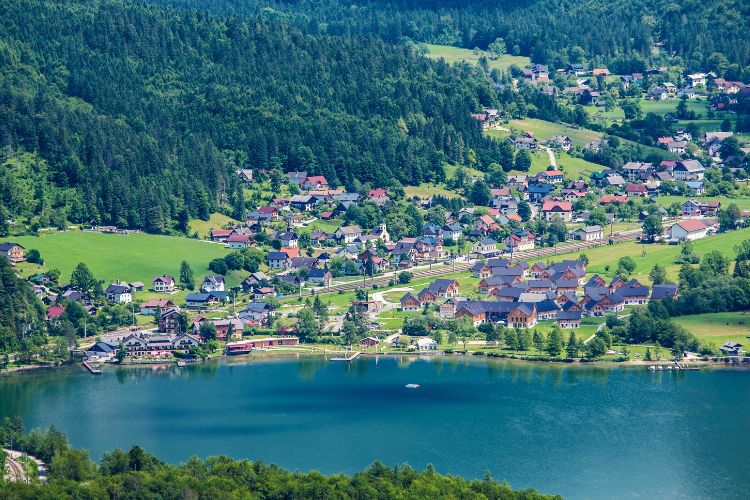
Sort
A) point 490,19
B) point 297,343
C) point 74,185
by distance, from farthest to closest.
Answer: point 490,19, point 74,185, point 297,343

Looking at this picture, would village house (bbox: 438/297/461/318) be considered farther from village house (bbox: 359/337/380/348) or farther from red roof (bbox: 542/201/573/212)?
red roof (bbox: 542/201/573/212)

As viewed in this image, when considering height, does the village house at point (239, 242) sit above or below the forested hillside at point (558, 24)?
below

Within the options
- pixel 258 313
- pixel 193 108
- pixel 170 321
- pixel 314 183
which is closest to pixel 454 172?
pixel 314 183

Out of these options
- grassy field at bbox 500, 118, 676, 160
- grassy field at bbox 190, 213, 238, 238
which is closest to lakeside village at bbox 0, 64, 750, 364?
grassy field at bbox 190, 213, 238, 238

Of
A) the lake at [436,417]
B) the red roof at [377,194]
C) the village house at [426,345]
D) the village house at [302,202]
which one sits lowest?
the lake at [436,417]

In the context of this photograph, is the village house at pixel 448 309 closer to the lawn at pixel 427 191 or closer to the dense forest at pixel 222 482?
the lawn at pixel 427 191

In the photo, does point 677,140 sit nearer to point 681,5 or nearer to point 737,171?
point 737,171

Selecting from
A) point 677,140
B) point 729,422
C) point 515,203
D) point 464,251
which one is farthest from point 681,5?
point 729,422

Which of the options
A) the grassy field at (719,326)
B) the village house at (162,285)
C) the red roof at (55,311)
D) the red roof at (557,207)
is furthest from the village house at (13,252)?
the red roof at (557,207)
